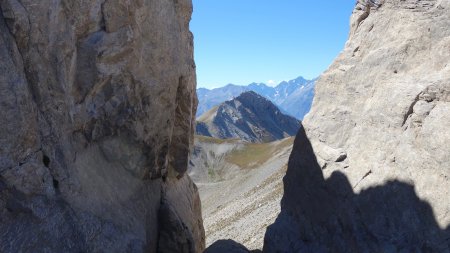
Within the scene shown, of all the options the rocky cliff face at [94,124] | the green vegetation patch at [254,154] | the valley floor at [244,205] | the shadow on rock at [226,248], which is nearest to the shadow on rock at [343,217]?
the shadow on rock at [226,248]

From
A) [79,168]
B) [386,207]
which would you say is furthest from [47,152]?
[386,207]

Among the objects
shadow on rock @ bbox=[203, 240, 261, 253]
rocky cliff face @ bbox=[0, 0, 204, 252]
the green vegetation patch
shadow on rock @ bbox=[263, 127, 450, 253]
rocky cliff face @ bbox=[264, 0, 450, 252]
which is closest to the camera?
shadow on rock @ bbox=[263, 127, 450, 253]

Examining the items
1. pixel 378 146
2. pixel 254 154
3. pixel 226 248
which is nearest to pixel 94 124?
pixel 226 248

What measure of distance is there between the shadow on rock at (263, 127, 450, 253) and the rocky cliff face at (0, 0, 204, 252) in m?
6.26

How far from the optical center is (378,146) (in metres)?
17.0

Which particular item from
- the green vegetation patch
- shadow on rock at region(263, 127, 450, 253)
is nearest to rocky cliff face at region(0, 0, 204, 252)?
shadow on rock at region(263, 127, 450, 253)

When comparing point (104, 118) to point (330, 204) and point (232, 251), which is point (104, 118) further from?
point (330, 204)

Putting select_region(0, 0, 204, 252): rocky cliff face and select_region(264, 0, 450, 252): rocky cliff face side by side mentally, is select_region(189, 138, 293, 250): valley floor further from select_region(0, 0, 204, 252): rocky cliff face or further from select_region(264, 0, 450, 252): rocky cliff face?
select_region(264, 0, 450, 252): rocky cliff face

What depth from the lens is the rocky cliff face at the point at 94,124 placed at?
15.2 meters

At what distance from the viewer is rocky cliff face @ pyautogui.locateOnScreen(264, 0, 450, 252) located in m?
14.8

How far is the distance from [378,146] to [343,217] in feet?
9.65

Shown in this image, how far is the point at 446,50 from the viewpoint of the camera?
Result: 1598cm

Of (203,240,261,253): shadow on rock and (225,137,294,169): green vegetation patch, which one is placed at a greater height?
(203,240,261,253): shadow on rock

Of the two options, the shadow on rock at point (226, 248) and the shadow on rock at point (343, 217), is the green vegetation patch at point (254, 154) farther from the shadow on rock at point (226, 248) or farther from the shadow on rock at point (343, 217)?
the shadow on rock at point (343, 217)
